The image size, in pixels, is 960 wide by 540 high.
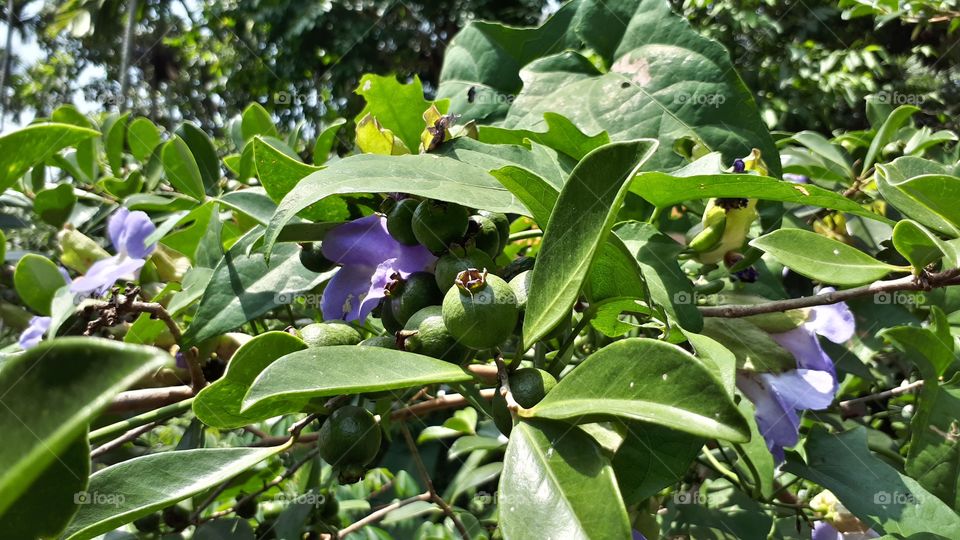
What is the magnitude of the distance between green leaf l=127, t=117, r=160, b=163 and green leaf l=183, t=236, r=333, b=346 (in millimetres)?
574

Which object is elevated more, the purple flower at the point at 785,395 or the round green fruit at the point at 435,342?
the round green fruit at the point at 435,342

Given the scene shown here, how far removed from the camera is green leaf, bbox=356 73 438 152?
70 centimetres

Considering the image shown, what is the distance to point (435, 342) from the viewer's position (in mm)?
436

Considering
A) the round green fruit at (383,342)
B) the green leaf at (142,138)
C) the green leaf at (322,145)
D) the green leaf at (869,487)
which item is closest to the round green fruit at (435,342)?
the round green fruit at (383,342)

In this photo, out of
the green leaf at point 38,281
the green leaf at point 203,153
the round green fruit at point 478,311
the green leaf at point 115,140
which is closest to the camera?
the round green fruit at point 478,311

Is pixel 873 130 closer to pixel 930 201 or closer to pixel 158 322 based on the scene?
pixel 930 201

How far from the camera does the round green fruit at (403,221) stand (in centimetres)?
52

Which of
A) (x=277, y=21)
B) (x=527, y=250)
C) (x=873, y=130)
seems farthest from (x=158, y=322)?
(x=277, y=21)

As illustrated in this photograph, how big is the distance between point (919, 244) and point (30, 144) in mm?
604

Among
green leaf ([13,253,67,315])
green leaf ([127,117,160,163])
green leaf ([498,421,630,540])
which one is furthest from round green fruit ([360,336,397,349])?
green leaf ([127,117,160,163])

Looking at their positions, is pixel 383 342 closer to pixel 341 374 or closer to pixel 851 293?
pixel 341 374

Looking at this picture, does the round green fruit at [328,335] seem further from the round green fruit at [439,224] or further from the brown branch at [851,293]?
the brown branch at [851,293]

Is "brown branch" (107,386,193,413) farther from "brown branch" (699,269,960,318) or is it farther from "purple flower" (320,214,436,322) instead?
"brown branch" (699,269,960,318)

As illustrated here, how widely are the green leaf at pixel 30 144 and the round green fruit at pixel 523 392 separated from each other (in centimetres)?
30
